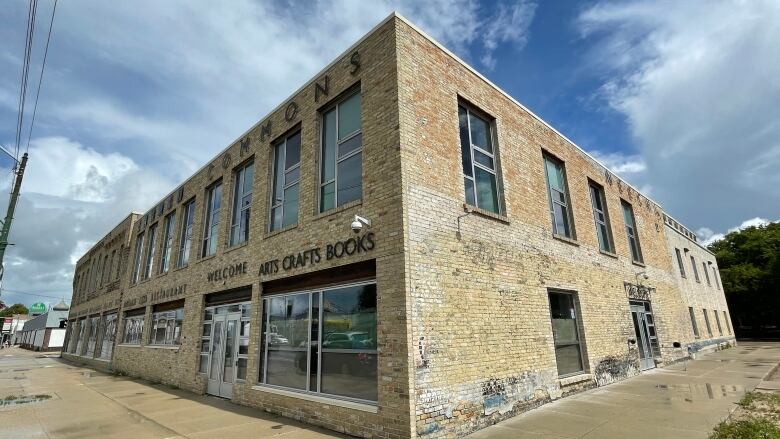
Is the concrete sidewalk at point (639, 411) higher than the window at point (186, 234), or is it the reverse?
the window at point (186, 234)

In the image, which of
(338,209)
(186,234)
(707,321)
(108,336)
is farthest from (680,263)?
(108,336)

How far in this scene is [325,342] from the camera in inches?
310

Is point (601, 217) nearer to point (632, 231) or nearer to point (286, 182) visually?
point (632, 231)

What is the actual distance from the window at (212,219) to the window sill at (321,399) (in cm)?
589

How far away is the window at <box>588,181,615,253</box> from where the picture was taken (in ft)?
46.0

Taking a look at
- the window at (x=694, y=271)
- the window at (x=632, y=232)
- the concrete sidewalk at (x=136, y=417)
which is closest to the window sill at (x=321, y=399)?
the concrete sidewalk at (x=136, y=417)

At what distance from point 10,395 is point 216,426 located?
8.97 m

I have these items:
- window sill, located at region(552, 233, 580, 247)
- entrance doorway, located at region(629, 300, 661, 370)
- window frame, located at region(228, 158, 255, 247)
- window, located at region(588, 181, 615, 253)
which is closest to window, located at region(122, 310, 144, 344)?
window frame, located at region(228, 158, 255, 247)

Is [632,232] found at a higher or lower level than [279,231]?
higher

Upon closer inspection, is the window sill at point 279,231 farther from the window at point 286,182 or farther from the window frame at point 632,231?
the window frame at point 632,231

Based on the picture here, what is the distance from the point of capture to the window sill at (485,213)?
8.09m

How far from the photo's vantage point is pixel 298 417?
791 centimetres

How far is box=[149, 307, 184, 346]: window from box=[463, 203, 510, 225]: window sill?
11131 millimetres

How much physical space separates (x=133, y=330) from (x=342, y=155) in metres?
15.8
